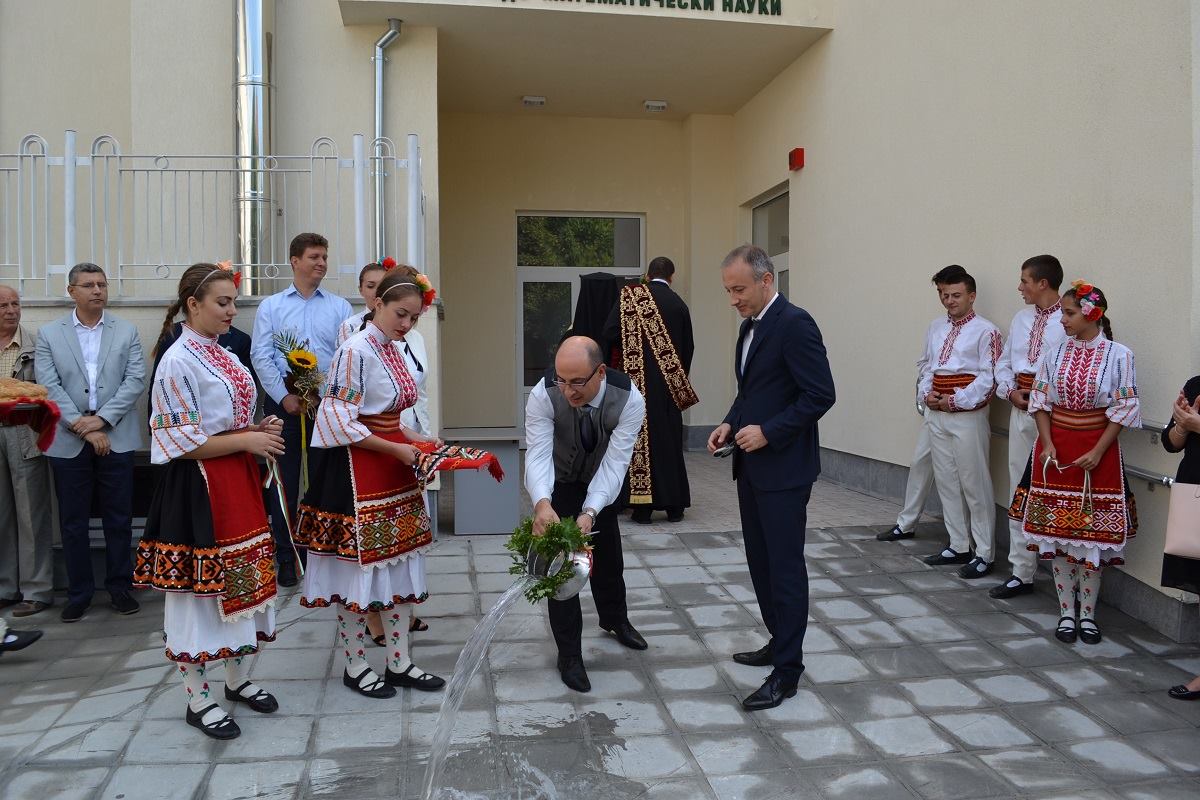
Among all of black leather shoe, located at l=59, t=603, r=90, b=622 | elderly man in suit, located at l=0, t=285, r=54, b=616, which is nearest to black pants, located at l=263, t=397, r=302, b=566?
black leather shoe, located at l=59, t=603, r=90, b=622

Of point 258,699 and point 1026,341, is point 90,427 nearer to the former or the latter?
point 258,699

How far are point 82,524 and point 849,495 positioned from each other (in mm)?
5547

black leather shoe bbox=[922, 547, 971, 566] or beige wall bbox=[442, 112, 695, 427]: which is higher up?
beige wall bbox=[442, 112, 695, 427]

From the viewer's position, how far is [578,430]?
149 inches

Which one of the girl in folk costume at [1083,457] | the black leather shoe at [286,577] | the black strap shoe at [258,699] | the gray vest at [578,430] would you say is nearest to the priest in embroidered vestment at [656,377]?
the black leather shoe at [286,577]

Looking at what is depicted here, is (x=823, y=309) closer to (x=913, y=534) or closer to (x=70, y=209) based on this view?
(x=913, y=534)

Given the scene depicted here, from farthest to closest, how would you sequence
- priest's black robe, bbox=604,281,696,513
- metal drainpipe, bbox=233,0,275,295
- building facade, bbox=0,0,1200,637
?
metal drainpipe, bbox=233,0,275,295, priest's black robe, bbox=604,281,696,513, building facade, bbox=0,0,1200,637

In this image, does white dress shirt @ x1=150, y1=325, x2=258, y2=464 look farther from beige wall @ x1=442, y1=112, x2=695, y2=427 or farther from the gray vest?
beige wall @ x1=442, y1=112, x2=695, y2=427

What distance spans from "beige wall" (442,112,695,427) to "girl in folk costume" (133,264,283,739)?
7256 mm

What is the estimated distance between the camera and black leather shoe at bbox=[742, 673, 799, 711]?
12.1 ft

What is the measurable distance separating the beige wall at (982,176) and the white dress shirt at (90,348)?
17.6ft

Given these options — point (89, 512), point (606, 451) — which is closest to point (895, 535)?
point (606, 451)

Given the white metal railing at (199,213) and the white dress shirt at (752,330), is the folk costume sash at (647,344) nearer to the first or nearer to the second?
the white metal railing at (199,213)

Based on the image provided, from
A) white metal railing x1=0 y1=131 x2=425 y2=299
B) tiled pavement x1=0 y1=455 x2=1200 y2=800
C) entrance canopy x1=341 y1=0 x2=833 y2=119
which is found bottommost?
tiled pavement x1=0 y1=455 x2=1200 y2=800
